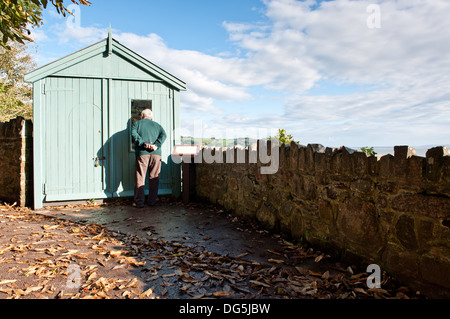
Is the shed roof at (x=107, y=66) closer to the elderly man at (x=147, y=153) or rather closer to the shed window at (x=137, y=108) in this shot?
Result: the shed window at (x=137, y=108)

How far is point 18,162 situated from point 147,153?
9.51 ft

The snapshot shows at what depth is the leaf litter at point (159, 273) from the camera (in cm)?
292

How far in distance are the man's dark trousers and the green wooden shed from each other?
54 centimetres

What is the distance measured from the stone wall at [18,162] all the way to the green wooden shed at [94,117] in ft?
1.09

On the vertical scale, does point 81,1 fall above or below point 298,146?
above

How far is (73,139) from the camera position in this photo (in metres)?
7.30

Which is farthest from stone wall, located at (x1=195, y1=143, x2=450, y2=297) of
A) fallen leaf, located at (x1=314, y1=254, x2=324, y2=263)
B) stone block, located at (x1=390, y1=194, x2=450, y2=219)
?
fallen leaf, located at (x1=314, y1=254, x2=324, y2=263)

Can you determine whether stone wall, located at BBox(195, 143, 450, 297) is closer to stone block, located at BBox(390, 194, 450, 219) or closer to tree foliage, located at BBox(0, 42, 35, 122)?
stone block, located at BBox(390, 194, 450, 219)

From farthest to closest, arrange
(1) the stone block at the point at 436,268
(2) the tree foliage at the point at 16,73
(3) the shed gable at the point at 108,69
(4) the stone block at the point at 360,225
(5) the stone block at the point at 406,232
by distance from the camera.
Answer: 1. (2) the tree foliage at the point at 16,73
2. (3) the shed gable at the point at 108,69
3. (4) the stone block at the point at 360,225
4. (5) the stone block at the point at 406,232
5. (1) the stone block at the point at 436,268

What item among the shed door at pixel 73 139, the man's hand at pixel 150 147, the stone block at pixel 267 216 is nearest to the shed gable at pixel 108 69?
the shed door at pixel 73 139
